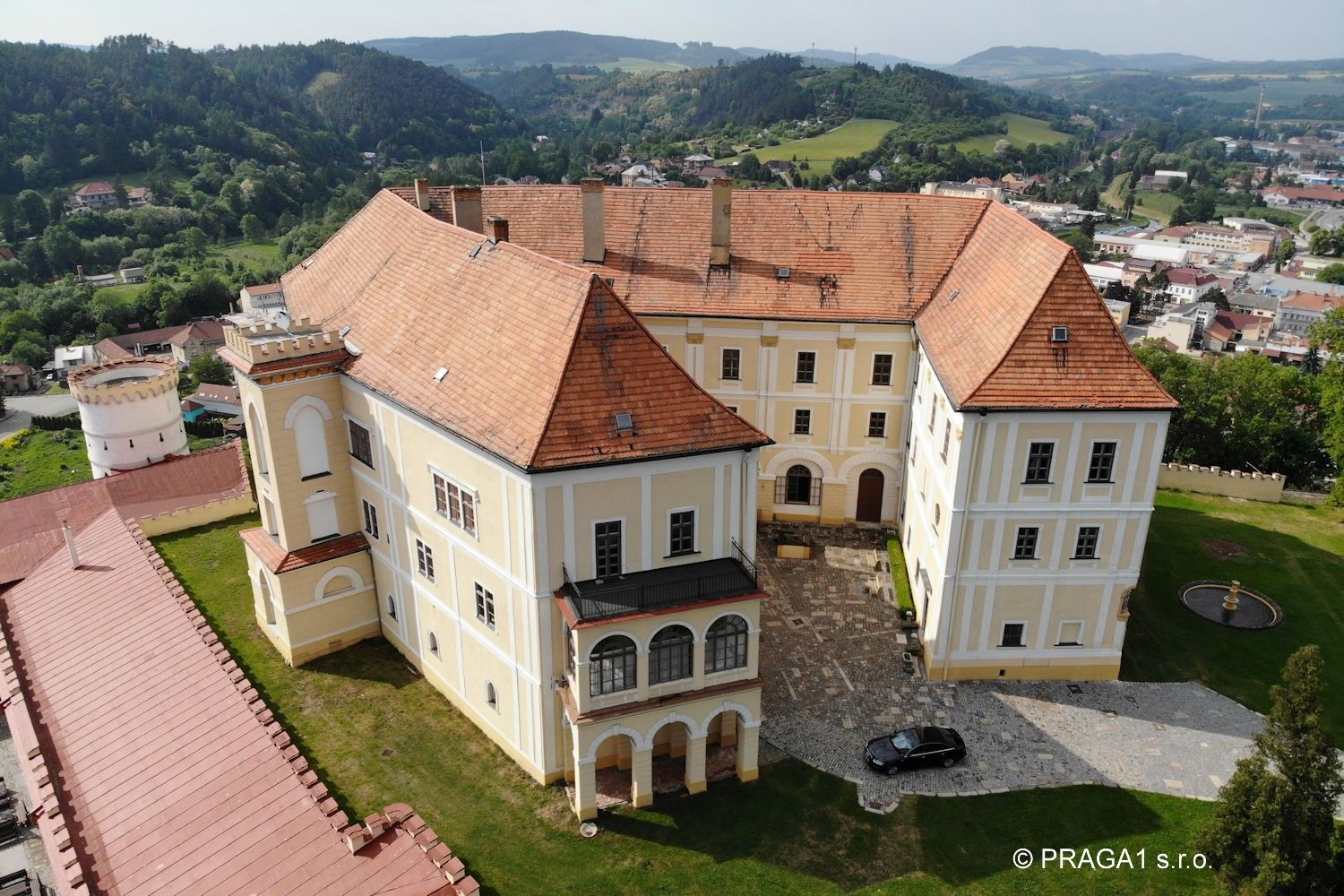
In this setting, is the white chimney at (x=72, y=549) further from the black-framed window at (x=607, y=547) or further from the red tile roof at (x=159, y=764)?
the black-framed window at (x=607, y=547)

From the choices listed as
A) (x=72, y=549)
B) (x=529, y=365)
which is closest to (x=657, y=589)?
(x=529, y=365)

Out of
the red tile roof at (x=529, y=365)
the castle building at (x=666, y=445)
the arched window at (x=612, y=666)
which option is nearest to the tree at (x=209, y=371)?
the castle building at (x=666, y=445)

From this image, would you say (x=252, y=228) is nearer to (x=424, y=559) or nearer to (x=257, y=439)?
(x=257, y=439)

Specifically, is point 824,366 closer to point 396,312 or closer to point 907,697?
point 907,697

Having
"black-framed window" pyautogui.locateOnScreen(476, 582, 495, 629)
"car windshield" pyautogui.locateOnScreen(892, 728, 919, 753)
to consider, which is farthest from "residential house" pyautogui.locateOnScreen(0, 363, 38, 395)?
"car windshield" pyautogui.locateOnScreen(892, 728, 919, 753)

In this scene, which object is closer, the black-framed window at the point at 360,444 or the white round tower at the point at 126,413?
the black-framed window at the point at 360,444
